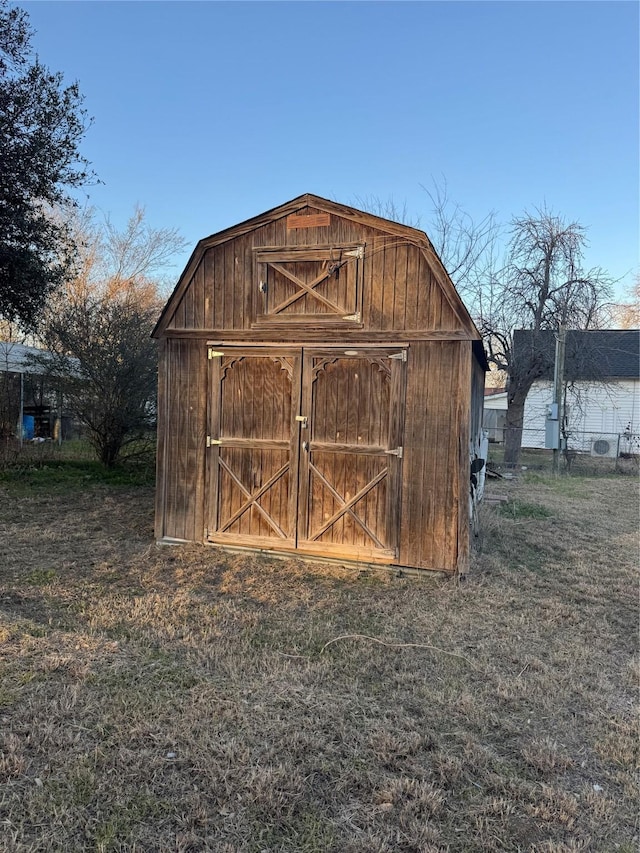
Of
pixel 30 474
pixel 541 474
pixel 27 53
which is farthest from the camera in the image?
pixel 541 474

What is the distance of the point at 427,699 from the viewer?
3.10 m

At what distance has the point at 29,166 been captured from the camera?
8.47 m

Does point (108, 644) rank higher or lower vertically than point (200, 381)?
lower

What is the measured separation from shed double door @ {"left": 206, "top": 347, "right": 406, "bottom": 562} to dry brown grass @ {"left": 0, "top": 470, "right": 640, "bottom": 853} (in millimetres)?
472

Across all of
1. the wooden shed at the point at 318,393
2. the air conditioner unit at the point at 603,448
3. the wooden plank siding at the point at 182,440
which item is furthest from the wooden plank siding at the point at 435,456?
the air conditioner unit at the point at 603,448

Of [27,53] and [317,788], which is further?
[27,53]

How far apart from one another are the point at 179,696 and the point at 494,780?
1676 millimetres

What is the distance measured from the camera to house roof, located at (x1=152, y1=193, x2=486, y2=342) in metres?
5.21

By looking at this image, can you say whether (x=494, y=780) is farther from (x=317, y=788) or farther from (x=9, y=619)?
(x=9, y=619)

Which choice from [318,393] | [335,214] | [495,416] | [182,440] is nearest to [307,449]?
[318,393]

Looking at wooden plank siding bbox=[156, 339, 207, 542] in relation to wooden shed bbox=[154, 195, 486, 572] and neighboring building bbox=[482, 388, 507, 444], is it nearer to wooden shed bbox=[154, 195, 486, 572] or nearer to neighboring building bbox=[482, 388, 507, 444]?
wooden shed bbox=[154, 195, 486, 572]

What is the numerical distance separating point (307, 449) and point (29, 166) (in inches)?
265

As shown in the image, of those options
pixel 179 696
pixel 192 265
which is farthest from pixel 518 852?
pixel 192 265

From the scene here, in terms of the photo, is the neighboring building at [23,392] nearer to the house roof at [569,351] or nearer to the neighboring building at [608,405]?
the house roof at [569,351]
